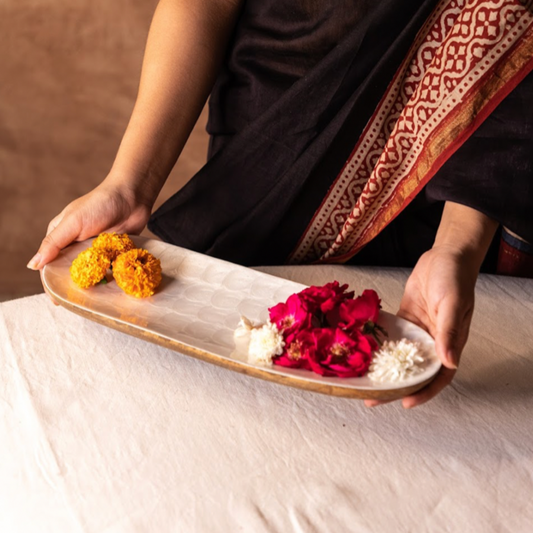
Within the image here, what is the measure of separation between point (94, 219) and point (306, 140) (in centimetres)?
27

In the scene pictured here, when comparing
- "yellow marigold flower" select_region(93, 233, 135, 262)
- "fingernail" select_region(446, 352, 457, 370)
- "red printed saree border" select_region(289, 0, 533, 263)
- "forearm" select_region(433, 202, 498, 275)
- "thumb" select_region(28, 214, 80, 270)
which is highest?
"red printed saree border" select_region(289, 0, 533, 263)

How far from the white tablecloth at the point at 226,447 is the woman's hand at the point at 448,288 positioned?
0.17 ft

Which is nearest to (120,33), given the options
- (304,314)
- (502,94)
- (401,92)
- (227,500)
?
(401,92)

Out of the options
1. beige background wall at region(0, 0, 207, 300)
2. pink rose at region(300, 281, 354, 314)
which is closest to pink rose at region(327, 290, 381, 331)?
pink rose at region(300, 281, 354, 314)

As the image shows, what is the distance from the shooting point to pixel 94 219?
75cm

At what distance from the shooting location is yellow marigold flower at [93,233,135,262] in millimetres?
694

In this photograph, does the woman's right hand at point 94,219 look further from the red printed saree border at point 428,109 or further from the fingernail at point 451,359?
the fingernail at point 451,359

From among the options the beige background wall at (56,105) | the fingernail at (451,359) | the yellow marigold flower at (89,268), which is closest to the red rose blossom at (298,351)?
the fingernail at (451,359)

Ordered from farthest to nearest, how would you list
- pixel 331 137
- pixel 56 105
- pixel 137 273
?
pixel 56 105, pixel 331 137, pixel 137 273

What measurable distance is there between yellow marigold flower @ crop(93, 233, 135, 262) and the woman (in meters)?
0.05

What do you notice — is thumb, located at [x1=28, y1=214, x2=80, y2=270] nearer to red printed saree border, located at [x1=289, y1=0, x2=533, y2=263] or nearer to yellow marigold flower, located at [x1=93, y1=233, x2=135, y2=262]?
yellow marigold flower, located at [x1=93, y1=233, x2=135, y2=262]

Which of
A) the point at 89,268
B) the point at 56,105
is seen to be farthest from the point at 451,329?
the point at 56,105

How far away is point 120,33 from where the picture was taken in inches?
66.4

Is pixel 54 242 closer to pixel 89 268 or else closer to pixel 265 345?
pixel 89 268
